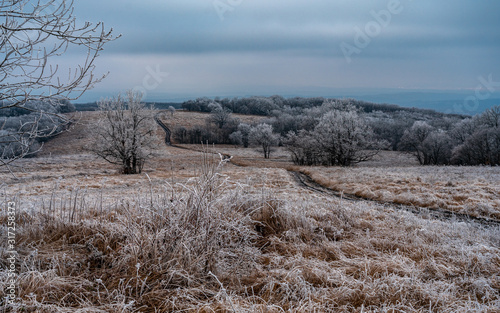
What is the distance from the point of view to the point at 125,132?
26.5 meters

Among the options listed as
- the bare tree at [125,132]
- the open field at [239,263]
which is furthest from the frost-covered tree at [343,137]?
the open field at [239,263]

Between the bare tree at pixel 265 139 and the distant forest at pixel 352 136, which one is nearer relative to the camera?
the distant forest at pixel 352 136

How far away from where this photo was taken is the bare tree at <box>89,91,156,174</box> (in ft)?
87.1

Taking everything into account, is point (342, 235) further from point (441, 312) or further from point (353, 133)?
point (353, 133)

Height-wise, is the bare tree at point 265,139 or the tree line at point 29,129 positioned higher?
the tree line at point 29,129

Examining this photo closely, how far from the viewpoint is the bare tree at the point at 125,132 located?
1046 inches

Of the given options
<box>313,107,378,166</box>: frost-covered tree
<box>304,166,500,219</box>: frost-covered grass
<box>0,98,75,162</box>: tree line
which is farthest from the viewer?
<box>313,107,378,166</box>: frost-covered tree

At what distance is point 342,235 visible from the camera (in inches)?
166

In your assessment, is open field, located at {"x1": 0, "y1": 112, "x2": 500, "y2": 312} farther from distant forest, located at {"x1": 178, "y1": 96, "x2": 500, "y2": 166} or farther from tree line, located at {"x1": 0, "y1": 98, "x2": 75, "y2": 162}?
distant forest, located at {"x1": 178, "y1": 96, "x2": 500, "y2": 166}

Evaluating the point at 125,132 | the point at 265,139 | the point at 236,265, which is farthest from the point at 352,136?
the point at 236,265

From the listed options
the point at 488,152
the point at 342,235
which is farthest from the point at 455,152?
the point at 342,235

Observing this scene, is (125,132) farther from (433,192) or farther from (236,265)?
(236,265)

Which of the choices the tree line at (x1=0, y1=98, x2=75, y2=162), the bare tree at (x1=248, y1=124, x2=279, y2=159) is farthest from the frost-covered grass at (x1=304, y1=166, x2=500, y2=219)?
the bare tree at (x1=248, y1=124, x2=279, y2=159)

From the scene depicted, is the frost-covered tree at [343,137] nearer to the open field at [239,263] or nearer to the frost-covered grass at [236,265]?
the open field at [239,263]
